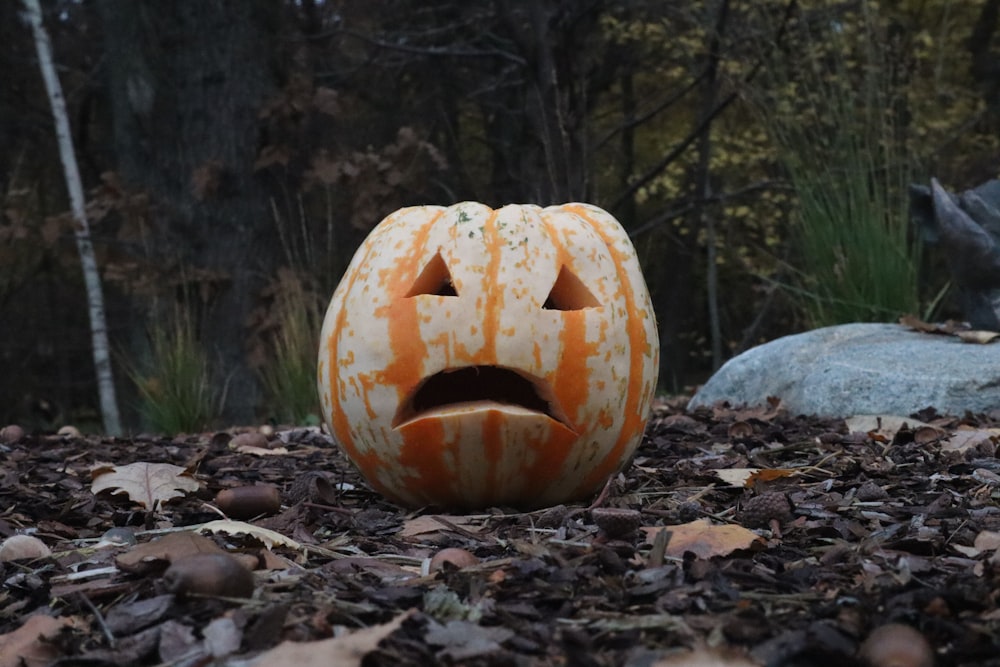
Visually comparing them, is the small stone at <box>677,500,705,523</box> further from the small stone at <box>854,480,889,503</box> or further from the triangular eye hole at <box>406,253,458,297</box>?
the triangular eye hole at <box>406,253,458,297</box>

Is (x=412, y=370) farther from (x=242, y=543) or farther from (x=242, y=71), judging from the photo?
(x=242, y=71)

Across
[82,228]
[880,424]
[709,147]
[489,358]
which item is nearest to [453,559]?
[489,358]

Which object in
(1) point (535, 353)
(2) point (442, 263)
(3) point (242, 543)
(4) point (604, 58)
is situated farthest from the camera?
(4) point (604, 58)

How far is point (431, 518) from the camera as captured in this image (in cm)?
215

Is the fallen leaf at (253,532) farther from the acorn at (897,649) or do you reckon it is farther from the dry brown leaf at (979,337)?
the dry brown leaf at (979,337)

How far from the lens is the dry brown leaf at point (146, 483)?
234 centimetres

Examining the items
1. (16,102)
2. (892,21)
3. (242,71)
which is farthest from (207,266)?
(892,21)

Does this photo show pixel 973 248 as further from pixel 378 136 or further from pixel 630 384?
pixel 378 136

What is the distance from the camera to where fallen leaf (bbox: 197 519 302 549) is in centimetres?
185

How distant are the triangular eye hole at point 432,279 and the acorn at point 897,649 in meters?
1.22

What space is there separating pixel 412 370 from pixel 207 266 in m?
6.20

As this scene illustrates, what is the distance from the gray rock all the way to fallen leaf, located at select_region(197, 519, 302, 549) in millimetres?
2682

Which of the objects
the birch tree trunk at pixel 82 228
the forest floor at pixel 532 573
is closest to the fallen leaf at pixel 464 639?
the forest floor at pixel 532 573

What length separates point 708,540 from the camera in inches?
69.0
